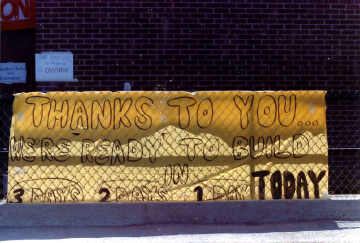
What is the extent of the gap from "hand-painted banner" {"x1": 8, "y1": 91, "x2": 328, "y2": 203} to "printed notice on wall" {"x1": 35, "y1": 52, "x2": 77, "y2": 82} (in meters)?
2.65

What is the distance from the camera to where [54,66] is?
7586 mm

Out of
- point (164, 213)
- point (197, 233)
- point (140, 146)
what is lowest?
point (197, 233)

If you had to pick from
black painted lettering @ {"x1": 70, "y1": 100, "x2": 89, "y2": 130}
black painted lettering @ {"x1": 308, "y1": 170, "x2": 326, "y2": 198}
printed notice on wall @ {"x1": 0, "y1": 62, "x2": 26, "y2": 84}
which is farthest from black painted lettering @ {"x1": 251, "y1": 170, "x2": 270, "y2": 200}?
printed notice on wall @ {"x1": 0, "y1": 62, "x2": 26, "y2": 84}

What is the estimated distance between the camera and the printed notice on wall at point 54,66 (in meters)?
7.59

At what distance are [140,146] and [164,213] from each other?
2.68ft

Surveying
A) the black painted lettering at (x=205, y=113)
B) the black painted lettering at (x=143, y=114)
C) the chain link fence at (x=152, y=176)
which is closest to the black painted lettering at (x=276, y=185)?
the chain link fence at (x=152, y=176)

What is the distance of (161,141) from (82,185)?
3.35ft

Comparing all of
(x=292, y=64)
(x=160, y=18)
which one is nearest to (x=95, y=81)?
(x=160, y=18)

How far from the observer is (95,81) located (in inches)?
300

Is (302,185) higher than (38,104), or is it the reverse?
(38,104)

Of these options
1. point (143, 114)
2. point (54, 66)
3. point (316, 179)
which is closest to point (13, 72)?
point (54, 66)

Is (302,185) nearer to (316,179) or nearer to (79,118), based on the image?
(316,179)

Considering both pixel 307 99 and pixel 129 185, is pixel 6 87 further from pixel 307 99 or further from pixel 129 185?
pixel 307 99

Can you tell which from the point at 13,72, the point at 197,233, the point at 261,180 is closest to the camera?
the point at 197,233
